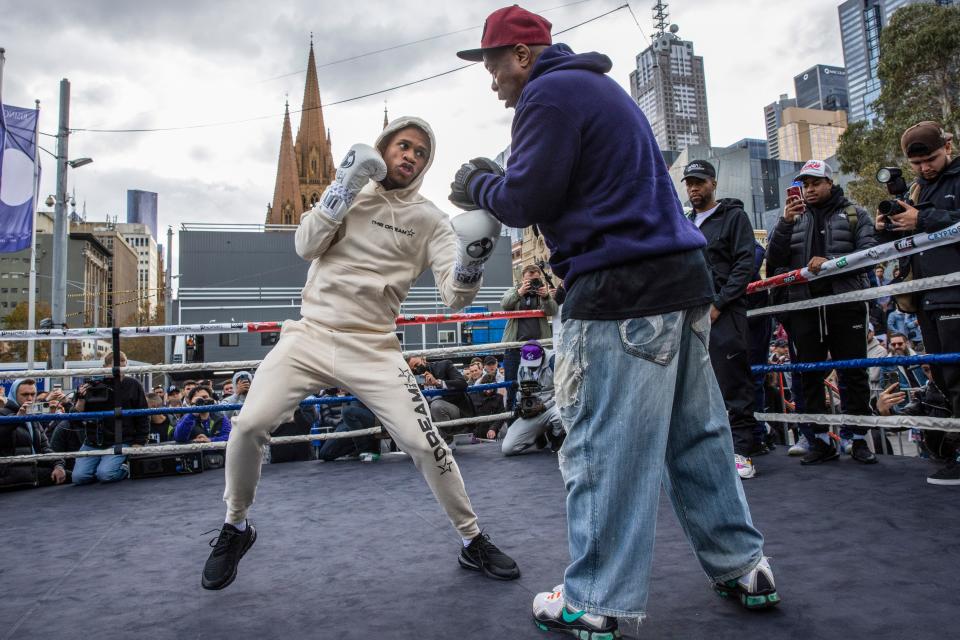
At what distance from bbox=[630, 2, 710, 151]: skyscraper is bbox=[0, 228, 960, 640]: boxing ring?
332ft

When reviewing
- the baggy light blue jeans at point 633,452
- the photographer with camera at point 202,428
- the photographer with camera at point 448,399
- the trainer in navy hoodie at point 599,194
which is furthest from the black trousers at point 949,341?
the photographer with camera at point 202,428

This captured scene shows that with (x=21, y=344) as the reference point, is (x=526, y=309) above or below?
below

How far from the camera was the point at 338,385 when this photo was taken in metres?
2.42

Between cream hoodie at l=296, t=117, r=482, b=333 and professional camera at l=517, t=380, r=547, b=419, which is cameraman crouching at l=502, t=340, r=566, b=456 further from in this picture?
cream hoodie at l=296, t=117, r=482, b=333

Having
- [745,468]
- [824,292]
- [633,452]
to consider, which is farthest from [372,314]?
[824,292]

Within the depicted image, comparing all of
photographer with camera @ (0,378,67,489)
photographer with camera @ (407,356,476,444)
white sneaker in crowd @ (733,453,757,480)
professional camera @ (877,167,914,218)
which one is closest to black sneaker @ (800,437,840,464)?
white sneaker in crowd @ (733,453,757,480)

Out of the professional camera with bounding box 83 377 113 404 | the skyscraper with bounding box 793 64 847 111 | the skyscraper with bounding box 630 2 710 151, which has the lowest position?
the professional camera with bounding box 83 377 113 404

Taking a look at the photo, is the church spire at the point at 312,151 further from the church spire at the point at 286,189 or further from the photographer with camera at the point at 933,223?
the photographer with camera at the point at 933,223

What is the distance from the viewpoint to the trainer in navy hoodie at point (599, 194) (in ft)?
5.32

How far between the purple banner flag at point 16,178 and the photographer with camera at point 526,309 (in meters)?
8.28

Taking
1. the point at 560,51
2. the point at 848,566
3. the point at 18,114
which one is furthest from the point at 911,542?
the point at 18,114

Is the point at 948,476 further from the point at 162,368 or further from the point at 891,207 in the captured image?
the point at 162,368

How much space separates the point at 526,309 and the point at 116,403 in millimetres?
3370

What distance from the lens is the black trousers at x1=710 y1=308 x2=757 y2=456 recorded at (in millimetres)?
3723
